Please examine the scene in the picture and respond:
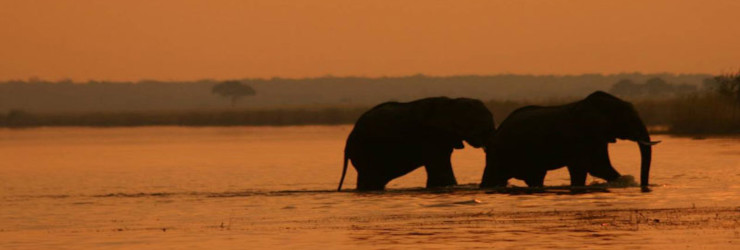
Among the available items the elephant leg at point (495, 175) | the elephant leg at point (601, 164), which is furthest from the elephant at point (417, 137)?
the elephant leg at point (601, 164)

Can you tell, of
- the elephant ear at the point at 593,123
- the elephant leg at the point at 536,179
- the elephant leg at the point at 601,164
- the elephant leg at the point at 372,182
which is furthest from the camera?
the elephant leg at the point at 372,182

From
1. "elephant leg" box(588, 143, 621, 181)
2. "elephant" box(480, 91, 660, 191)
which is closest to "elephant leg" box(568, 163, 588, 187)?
"elephant" box(480, 91, 660, 191)

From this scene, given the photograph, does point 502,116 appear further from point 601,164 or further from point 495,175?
point 601,164

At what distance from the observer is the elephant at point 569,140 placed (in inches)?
1094

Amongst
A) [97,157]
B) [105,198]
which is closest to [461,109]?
[105,198]

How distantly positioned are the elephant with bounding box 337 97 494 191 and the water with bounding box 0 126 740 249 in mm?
573

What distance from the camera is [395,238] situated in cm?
2023

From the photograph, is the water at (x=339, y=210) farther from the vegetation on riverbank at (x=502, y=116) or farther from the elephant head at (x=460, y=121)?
the vegetation on riverbank at (x=502, y=116)

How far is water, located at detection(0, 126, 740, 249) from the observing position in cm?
2012

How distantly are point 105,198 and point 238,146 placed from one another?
30.3m

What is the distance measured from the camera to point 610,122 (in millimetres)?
27938

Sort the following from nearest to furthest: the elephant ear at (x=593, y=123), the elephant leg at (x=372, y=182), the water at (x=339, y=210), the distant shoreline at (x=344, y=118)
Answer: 1. the water at (x=339, y=210)
2. the elephant ear at (x=593, y=123)
3. the elephant leg at (x=372, y=182)
4. the distant shoreline at (x=344, y=118)

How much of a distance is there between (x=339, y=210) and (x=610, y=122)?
5135 millimetres

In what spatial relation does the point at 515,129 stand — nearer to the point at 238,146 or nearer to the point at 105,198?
the point at 105,198
